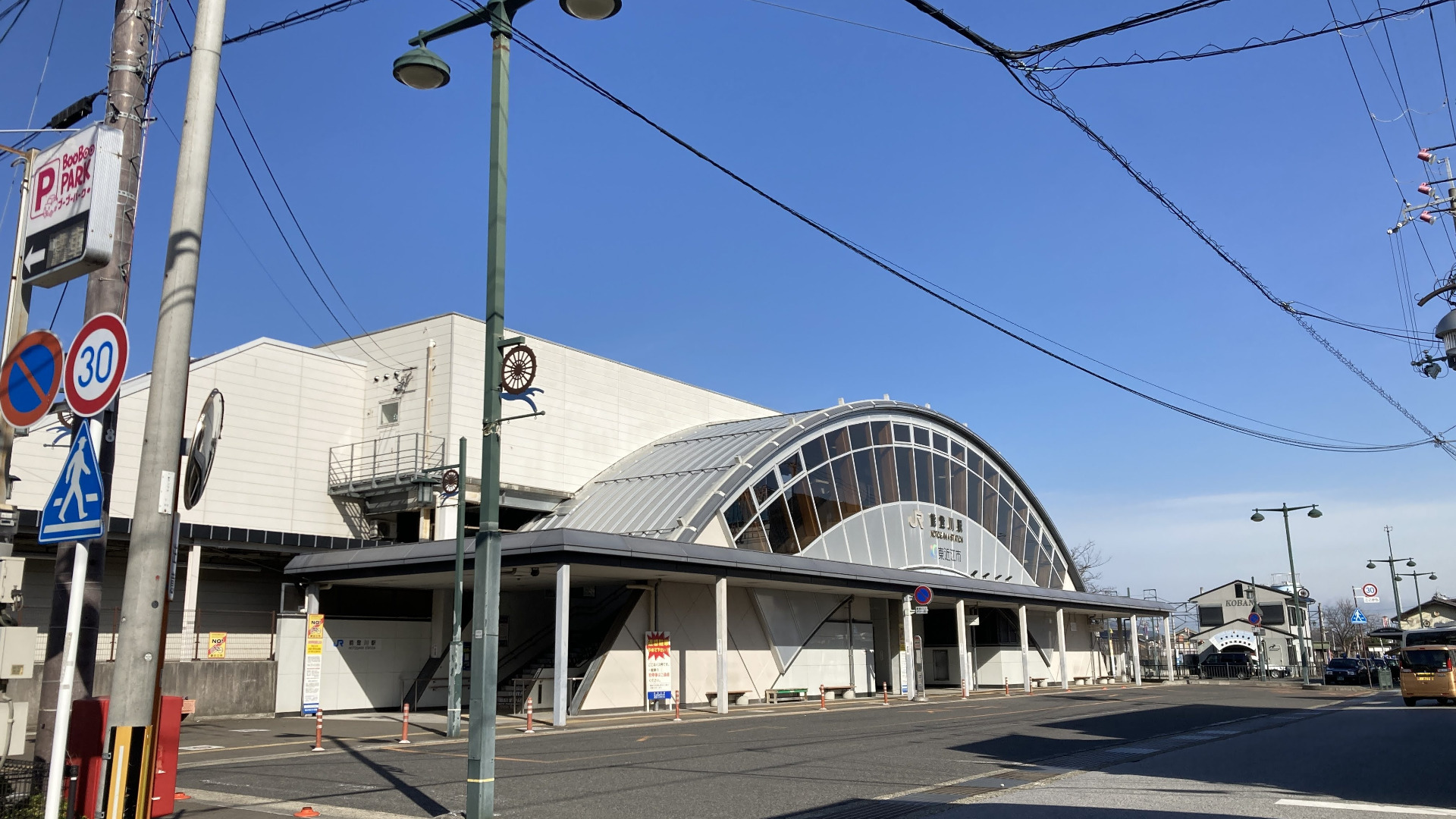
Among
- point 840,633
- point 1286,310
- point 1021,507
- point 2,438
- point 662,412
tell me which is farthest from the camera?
point 1021,507

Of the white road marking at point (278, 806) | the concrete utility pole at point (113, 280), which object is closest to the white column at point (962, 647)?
the white road marking at point (278, 806)

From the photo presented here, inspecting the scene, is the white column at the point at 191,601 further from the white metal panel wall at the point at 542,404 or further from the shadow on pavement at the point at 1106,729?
the shadow on pavement at the point at 1106,729

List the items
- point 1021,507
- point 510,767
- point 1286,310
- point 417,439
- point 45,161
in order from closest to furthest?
point 45,161 → point 510,767 → point 1286,310 → point 417,439 → point 1021,507

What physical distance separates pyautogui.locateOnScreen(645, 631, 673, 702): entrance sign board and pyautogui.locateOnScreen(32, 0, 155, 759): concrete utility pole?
60.4 ft

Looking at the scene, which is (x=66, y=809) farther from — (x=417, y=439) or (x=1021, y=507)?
(x=1021, y=507)

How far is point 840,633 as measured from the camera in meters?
37.0

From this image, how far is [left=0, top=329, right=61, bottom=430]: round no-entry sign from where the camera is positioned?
6.71m

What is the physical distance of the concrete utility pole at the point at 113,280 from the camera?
988cm

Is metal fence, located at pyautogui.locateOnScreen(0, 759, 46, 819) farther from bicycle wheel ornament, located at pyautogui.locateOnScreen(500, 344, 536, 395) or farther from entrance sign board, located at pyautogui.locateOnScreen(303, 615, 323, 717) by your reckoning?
entrance sign board, located at pyautogui.locateOnScreen(303, 615, 323, 717)

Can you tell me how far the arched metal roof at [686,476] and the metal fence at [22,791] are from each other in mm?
19140

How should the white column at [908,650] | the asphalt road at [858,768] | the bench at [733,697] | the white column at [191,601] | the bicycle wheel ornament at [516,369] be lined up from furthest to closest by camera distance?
1. the white column at [908,650]
2. the bench at [733,697]
3. the white column at [191,601]
4. the asphalt road at [858,768]
5. the bicycle wheel ornament at [516,369]

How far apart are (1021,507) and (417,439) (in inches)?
1241

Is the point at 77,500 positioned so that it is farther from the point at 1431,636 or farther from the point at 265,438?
the point at 1431,636

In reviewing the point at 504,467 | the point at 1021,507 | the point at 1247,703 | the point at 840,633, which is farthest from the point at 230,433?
the point at 1021,507
